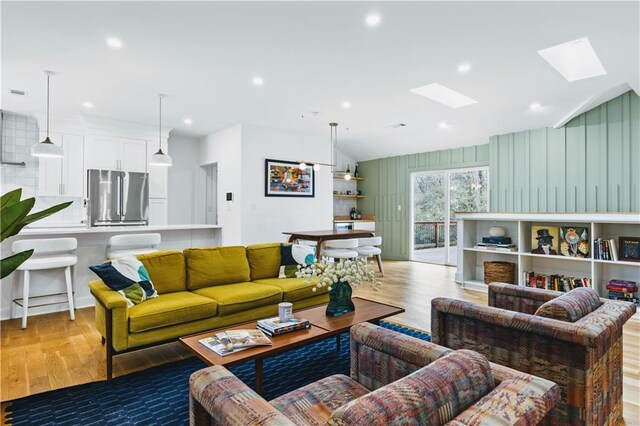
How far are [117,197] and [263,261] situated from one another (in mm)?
3452

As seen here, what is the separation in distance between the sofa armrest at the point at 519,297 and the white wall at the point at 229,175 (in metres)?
4.32

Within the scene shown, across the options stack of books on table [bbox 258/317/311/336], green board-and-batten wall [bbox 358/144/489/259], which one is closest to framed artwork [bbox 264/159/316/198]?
green board-and-batten wall [bbox 358/144/489/259]

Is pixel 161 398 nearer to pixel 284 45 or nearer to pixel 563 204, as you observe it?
pixel 284 45

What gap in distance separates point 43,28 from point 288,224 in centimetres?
452

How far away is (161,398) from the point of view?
239 cm

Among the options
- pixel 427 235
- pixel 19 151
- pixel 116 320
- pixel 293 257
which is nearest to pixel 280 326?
pixel 116 320

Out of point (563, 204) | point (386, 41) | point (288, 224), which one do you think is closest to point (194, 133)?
point (288, 224)

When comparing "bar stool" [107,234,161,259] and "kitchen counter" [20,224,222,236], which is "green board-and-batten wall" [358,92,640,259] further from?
"bar stool" [107,234,161,259]

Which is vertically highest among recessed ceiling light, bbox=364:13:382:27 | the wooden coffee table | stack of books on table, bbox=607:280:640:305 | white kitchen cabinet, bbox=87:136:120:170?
recessed ceiling light, bbox=364:13:382:27

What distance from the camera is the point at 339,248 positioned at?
5891mm

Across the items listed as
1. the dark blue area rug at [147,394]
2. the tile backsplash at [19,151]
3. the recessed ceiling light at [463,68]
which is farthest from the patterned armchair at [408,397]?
the tile backsplash at [19,151]

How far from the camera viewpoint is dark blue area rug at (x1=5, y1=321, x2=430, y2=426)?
7.13ft

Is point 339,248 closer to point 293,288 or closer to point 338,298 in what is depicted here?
point 293,288

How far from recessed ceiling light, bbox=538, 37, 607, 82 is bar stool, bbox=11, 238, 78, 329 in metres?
5.22
